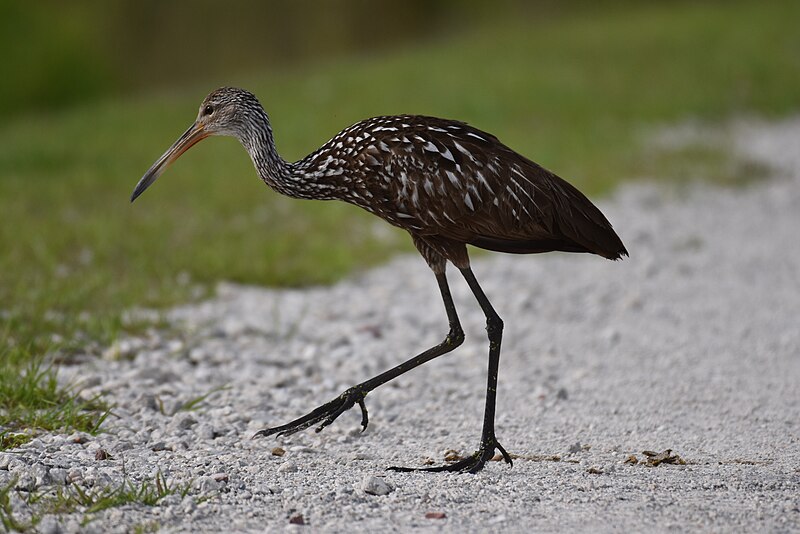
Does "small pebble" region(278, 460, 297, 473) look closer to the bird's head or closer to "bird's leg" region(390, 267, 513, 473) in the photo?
"bird's leg" region(390, 267, 513, 473)

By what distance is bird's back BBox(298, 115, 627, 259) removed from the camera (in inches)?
219

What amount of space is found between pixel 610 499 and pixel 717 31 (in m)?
18.1

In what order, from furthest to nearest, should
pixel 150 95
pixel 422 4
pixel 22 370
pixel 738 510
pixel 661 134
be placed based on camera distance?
pixel 422 4
pixel 150 95
pixel 661 134
pixel 22 370
pixel 738 510

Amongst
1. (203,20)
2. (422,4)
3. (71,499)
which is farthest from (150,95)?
(71,499)

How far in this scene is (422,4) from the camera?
31.3 meters

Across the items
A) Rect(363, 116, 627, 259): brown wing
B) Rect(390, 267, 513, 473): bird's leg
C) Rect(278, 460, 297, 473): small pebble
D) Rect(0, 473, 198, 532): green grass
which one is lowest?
Rect(0, 473, 198, 532): green grass

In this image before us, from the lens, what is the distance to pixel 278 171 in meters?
5.94

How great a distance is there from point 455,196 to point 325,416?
1318 millimetres

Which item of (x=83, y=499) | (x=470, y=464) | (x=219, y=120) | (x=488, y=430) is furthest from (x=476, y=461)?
(x=219, y=120)

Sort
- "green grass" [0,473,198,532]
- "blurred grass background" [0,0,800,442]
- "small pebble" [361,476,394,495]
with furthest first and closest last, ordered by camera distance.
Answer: "blurred grass background" [0,0,800,442], "small pebble" [361,476,394,495], "green grass" [0,473,198,532]

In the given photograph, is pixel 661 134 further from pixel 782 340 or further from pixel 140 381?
pixel 140 381

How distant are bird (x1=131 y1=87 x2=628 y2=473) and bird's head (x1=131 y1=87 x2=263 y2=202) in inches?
19.7

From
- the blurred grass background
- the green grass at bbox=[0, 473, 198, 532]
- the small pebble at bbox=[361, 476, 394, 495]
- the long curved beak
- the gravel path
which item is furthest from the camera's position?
the blurred grass background

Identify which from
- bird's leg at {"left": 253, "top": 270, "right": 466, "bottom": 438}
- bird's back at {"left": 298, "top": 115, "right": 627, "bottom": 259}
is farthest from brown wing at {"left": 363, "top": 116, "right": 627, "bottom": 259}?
bird's leg at {"left": 253, "top": 270, "right": 466, "bottom": 438}
